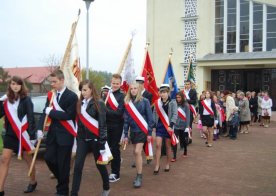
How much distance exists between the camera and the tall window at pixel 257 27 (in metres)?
27.2

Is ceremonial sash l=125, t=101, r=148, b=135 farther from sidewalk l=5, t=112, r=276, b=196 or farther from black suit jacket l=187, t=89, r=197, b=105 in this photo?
black suit jacket l=187, t=89, r=197, b=105

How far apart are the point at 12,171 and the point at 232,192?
14.7 feet

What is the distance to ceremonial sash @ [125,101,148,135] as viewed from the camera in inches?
279

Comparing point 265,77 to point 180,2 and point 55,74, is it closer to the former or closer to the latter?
point 180,2

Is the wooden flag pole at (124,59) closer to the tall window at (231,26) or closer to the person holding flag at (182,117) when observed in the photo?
the person holding flag at (182,117)

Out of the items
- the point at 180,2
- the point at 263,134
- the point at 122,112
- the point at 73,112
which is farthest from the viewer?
the point at 180,2

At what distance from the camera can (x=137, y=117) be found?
711cm

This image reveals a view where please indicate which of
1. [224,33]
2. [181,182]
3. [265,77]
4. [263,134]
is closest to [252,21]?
[224,33]

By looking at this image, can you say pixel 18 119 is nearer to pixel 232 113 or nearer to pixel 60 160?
pixel 60 160

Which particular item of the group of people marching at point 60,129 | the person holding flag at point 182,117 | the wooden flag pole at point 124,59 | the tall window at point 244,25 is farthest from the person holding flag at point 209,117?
the tall window at point 244,25

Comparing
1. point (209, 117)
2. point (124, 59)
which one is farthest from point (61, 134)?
point (209, 117)

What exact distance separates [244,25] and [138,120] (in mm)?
22831

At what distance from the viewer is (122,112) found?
23.8 ft

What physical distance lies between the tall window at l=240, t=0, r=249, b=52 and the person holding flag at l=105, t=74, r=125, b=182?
22.3 m
